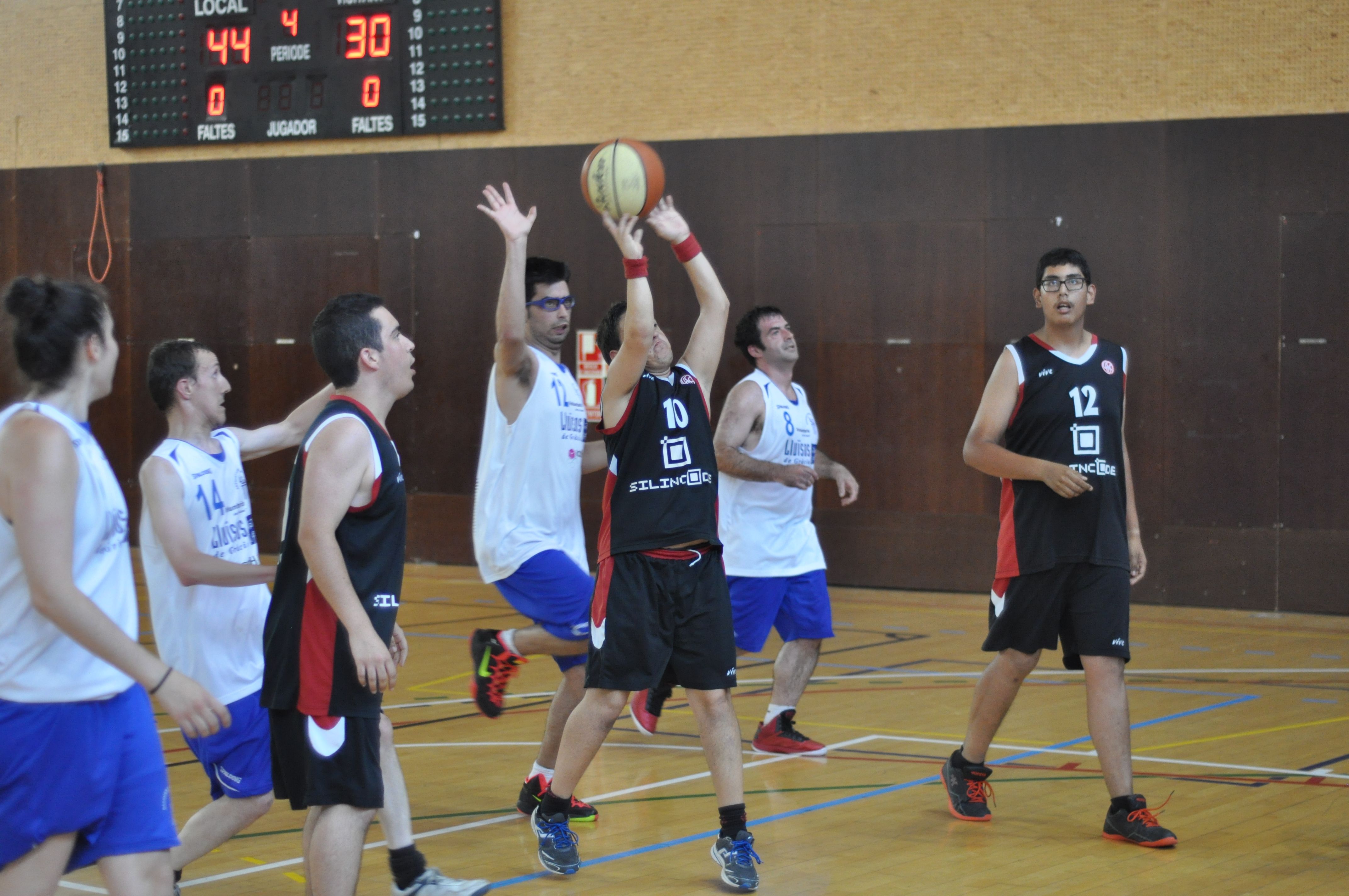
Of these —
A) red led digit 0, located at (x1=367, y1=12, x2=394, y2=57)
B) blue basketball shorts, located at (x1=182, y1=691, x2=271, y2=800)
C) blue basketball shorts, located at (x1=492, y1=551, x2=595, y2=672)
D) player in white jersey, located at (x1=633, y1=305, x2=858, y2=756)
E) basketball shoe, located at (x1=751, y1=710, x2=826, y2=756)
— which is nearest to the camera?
blue basketball shorts, located at (x1=182, y1=691, x2=271, y2=800)

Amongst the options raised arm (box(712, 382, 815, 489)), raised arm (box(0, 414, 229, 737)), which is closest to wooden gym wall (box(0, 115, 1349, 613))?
raised arm (box(712, 382, 815, 489))

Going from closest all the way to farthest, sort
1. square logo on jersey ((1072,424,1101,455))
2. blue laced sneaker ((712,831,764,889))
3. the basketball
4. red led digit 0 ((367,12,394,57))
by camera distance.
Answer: blue laced sneaker ((712,831,764,889)) < square logo on jersey ((1072,424,1101,455)) < the basketball < red led digit 0 ((367,12,394,57))

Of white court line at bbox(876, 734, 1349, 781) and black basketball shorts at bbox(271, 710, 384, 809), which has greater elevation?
black basketball shorts at bbox(271, 710, 384, 809)

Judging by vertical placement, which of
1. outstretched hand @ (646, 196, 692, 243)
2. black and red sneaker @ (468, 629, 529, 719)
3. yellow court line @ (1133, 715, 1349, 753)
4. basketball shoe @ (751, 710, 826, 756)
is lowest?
yellow court line @ (1133, 715, 1349, 753)

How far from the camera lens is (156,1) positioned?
13391mm

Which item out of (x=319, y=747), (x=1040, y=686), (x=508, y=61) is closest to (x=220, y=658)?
(x=319, y=747)

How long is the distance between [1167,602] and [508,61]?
6.68m

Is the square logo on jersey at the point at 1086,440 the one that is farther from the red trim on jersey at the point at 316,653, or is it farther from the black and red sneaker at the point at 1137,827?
the red trim on jersey at the point at 316,653

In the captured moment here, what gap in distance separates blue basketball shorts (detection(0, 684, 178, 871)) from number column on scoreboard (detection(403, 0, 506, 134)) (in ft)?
33.3

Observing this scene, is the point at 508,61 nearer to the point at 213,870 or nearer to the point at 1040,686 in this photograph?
the point at 1040,686

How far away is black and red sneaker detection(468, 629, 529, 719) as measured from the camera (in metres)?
5.67

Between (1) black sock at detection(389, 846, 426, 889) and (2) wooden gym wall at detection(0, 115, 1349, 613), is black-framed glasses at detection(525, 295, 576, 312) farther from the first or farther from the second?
(2) wooden gym wall at detection(0, 115, 1349, 613)

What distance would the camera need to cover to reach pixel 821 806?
17.7 ft

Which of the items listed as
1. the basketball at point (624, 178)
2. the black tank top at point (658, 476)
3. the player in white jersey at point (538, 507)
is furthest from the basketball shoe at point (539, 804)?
the basketball at point (624, 178)
